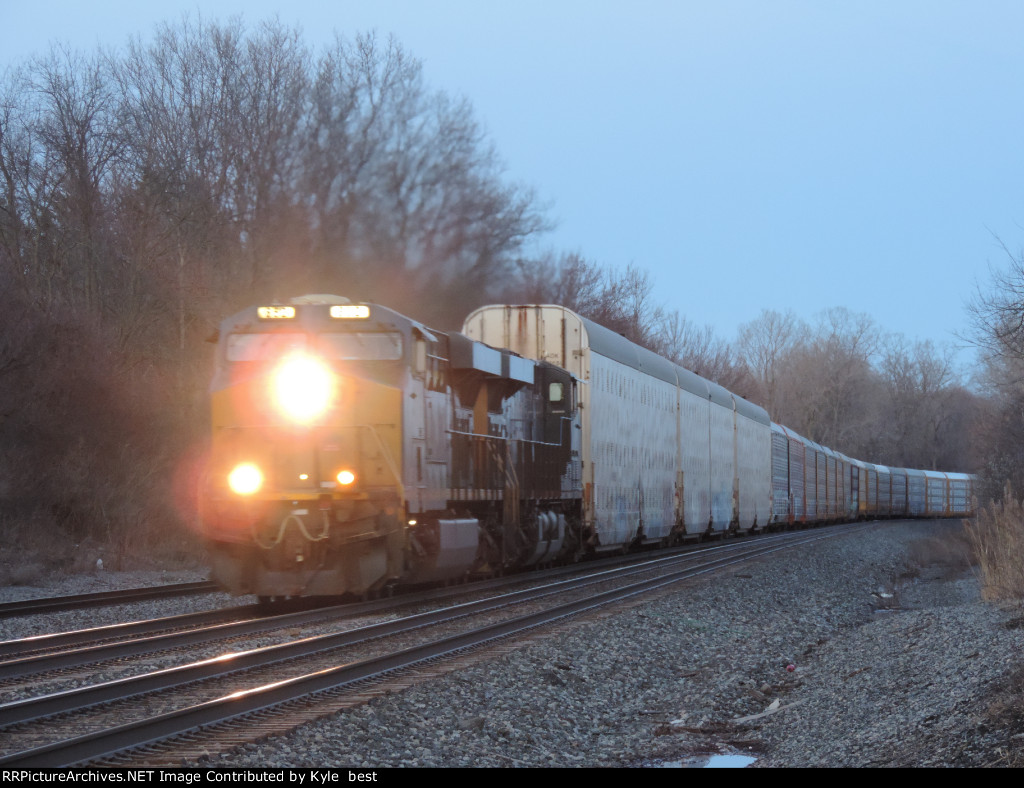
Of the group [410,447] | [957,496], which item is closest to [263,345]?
[410,447]

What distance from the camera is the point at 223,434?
12.1 m

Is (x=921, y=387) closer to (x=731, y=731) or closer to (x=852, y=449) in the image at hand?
(x=852, y=449)

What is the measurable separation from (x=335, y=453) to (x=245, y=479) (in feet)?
3.38

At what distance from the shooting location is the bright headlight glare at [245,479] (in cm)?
1166

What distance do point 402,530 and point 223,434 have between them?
237cm

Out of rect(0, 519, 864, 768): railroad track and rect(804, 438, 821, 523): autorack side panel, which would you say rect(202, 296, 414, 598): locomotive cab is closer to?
rect(0, 519, 864, 768): railroad track

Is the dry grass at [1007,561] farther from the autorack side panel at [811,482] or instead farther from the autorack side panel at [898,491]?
the autorack side panel at [898,491]

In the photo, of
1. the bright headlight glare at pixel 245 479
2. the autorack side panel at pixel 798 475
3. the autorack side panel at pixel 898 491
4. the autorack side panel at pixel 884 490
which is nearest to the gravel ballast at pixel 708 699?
the bright headlight glare at pixel 245 479

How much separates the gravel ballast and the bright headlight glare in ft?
12.2

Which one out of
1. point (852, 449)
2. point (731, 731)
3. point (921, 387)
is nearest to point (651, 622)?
point (731, 731)

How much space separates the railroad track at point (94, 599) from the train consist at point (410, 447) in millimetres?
2074

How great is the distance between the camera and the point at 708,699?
8.51m

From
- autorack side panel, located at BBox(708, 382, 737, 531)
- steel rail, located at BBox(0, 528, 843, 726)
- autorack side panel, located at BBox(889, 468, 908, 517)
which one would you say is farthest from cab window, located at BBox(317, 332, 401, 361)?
autorack side panel, located at BBox(889, 468, 908, 517)
